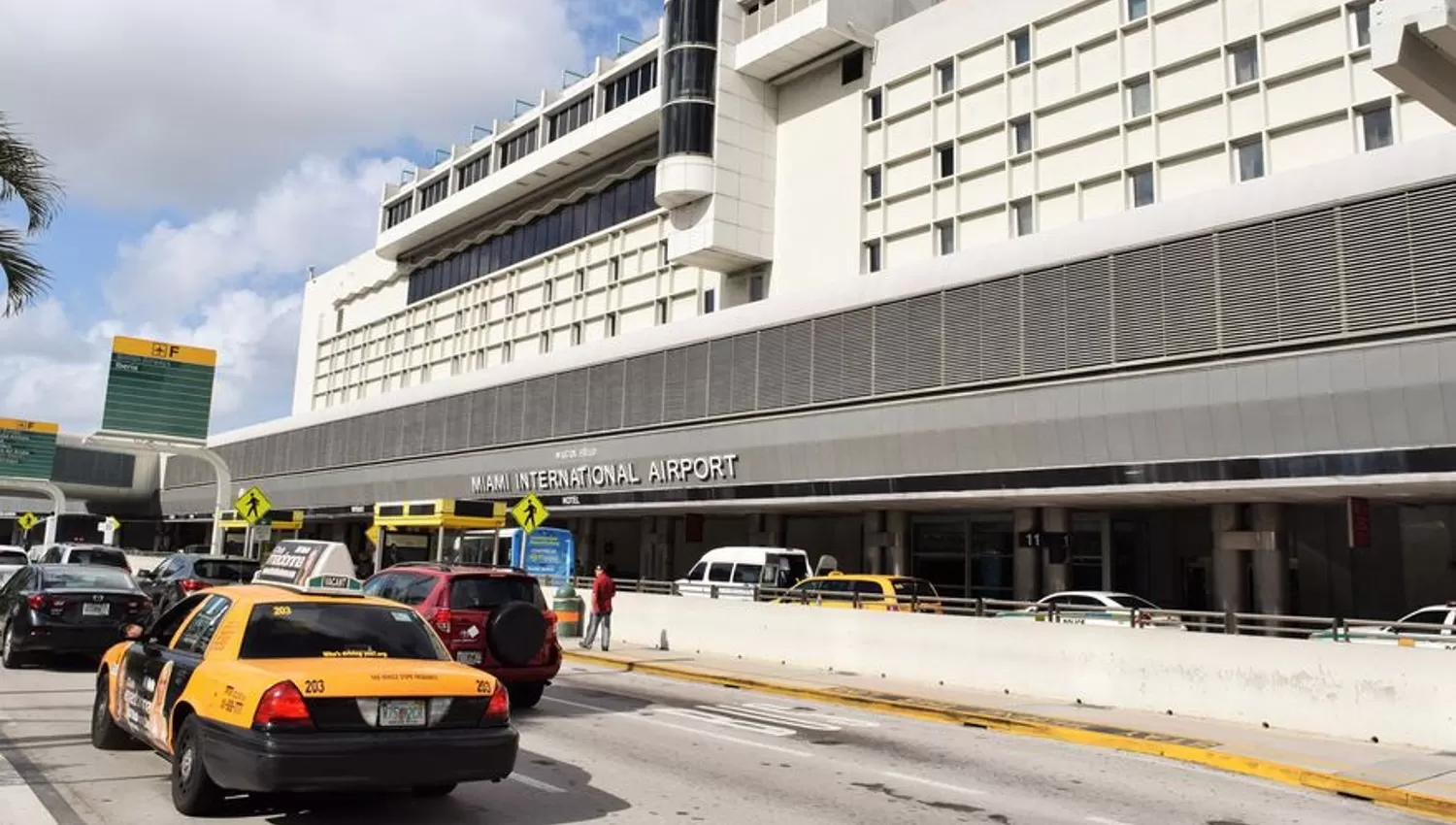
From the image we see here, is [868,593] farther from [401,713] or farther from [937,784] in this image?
[401,713]

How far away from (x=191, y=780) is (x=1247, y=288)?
21936 millimetres

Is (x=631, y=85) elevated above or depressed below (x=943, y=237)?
above

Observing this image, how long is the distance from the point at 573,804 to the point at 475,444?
4406 centimetres

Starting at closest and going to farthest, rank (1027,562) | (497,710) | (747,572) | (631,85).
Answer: (497,710)
(747,572)
(1027,562)
(631,85)

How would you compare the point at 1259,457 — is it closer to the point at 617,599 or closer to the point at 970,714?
the point at 970,714

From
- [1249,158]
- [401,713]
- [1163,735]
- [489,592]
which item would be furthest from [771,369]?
[401,713]

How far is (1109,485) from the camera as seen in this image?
2562cm

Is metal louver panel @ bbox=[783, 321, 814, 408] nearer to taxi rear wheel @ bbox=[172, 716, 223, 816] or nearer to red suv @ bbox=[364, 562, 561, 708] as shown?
red suv @ bbox=[364, 562, 561, 708]

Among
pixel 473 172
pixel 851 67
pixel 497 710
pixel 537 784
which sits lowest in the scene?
pixel 537 784

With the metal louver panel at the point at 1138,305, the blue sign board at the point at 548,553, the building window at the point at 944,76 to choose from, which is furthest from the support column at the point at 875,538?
the building window at the point at 944,76

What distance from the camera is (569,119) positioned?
54.8m

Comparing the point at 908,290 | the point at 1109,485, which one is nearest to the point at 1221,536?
the point at 1109,485

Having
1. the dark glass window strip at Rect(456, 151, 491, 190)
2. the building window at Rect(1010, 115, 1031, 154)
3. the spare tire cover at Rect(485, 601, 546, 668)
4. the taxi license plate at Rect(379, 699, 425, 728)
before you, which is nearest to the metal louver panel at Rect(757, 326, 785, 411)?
the building window at Rect(1010, 115, 1031, 154)

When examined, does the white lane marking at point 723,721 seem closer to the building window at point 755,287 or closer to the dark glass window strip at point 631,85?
the building window at point 755,287
